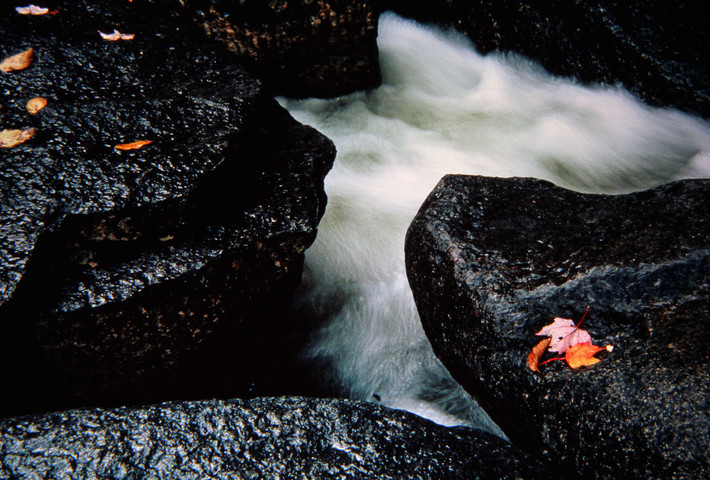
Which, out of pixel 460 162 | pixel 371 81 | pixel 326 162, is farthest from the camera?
pixel 371 81

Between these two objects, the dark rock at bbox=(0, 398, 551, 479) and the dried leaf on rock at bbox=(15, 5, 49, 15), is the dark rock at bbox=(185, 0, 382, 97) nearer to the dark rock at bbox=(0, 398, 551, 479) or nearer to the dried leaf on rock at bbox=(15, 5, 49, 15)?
the dried leaf on rock at bbox=(15, 5, 49, 15)

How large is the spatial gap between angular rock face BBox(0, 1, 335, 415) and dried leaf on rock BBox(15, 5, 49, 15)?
0.08 metres

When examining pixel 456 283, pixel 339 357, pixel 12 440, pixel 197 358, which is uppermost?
pixel 456 283

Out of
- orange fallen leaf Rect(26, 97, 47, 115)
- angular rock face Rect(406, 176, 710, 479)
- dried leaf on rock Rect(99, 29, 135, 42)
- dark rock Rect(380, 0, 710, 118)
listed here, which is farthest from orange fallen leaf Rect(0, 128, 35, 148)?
dark rock Rect(380, 0, 710, 118)

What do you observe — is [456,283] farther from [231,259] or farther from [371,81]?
[371,81]

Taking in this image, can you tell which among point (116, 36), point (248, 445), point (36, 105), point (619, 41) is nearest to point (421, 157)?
point (619, 41)

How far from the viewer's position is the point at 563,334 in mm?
2303

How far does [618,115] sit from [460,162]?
178 centimetres

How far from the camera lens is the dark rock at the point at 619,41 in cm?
436

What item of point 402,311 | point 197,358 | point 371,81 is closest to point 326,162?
point 402,311

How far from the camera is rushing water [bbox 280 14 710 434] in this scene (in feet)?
11.2

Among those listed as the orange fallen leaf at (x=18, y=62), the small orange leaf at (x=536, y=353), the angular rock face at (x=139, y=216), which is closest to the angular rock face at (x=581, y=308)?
the small orange leaf at (x=536, y=353)

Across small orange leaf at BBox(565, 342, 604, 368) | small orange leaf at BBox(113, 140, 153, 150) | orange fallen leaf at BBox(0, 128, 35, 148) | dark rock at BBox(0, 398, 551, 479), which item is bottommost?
dark rock at BBox(0, 398, 551, 479)

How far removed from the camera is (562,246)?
8.68 feet
